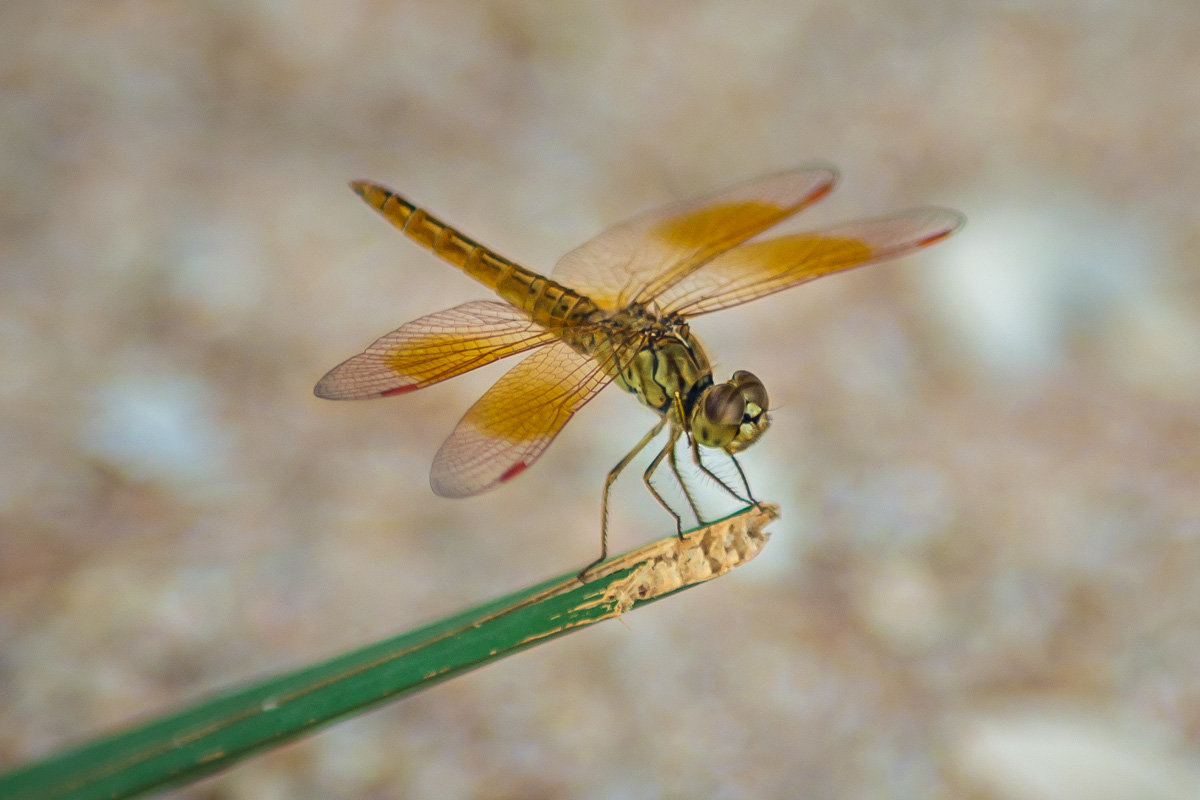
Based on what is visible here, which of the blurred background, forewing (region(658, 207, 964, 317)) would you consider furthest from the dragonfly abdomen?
the blurred background

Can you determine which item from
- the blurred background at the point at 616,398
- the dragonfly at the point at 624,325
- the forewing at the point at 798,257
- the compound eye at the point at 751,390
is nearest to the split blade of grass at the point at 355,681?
the dragonfly at the point at 624,325

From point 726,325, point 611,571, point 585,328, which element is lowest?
point 611,571

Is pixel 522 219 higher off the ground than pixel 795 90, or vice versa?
pixel 795 90

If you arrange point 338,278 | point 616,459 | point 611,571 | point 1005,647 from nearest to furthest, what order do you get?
point 611,571 < point 1005,647 < point 616,459 < point 338,278

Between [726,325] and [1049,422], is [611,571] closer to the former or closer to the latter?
[726,325]

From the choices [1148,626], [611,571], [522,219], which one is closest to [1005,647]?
[1148,626]

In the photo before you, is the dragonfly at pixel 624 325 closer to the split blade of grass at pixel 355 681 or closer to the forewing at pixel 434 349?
the forewing at pixel 434 349

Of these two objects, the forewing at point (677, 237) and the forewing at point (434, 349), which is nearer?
the forewing at point (434, 349)
